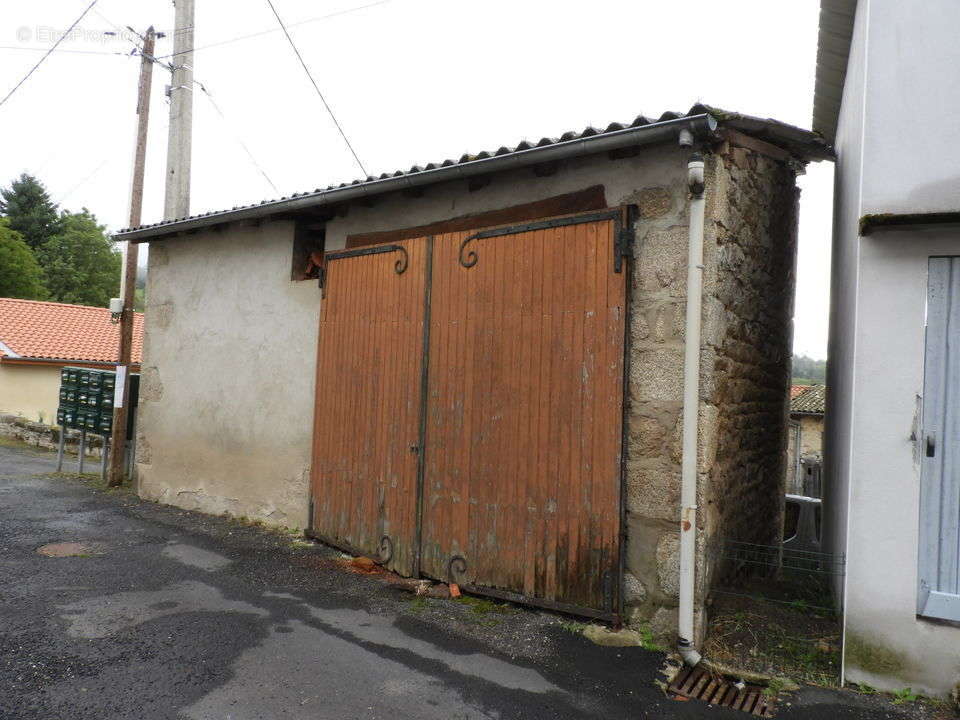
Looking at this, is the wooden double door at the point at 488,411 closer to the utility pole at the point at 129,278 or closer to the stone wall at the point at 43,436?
the utility pole at the point at 129,278

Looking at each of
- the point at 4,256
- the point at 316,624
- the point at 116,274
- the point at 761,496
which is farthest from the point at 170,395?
the point at 116,274

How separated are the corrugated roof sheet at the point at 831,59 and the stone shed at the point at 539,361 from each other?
985 mm

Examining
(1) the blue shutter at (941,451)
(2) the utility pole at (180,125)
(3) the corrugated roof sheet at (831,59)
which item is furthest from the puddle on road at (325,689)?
(2) the utility pole at (180,125)

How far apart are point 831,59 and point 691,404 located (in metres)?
3.81

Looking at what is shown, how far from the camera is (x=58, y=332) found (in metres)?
21.6

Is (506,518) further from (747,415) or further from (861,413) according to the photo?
(861,413)

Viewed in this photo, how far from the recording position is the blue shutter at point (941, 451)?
3.35 metres

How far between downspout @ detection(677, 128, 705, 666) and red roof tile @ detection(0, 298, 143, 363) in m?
18.8

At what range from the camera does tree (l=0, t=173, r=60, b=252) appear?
39000 mm

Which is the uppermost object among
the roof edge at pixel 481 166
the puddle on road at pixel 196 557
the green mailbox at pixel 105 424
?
the roof edge at pixel 481 166

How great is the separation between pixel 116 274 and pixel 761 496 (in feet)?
145

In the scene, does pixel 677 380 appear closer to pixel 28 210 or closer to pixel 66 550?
pixel 66 550

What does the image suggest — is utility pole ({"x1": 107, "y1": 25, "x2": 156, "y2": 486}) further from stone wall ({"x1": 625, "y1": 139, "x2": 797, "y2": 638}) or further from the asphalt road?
stone wall ({"x1": 625, "y1": 139, "x2": 797, "y2": 638})

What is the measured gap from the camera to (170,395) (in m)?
7.89
